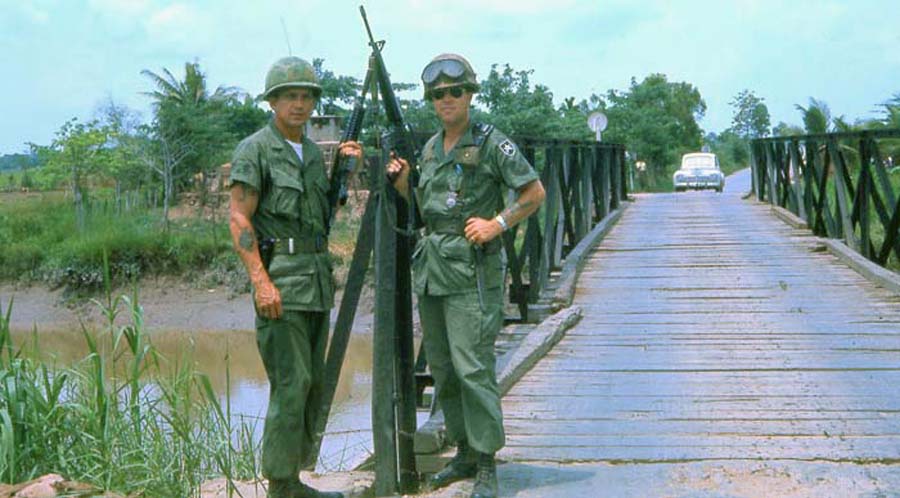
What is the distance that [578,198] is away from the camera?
38.6 ft

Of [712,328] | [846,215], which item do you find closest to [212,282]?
[846,215]

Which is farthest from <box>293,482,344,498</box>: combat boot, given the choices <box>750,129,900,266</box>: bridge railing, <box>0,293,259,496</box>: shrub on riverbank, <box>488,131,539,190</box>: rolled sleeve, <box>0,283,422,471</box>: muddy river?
<box>750,129,900,266</box>: bridge railing

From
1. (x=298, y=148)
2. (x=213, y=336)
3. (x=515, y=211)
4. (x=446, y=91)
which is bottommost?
(x=213, y=336)

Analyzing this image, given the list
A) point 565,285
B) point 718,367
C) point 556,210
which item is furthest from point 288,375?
point 556,210

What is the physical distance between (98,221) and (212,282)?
438 cm

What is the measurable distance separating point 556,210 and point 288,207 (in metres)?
5.99

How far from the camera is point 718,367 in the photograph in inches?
256

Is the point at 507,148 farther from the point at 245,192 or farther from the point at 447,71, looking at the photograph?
the point at 245,192

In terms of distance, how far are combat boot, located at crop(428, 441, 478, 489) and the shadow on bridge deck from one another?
120mm

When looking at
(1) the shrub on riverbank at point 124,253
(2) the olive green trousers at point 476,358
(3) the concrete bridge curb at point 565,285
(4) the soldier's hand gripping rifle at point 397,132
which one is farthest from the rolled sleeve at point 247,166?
(1) the shrub on riverbank at point 124,253

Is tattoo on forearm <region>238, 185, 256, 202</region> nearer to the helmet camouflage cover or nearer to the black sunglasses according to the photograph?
the helmet camouflage cover

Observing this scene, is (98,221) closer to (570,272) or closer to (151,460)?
(570,272)

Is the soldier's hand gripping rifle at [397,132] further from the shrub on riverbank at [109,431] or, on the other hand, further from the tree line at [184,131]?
the tree line at [184,131]

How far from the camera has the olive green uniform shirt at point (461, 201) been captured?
4.23 m
